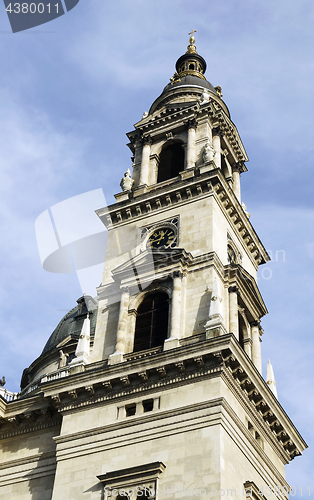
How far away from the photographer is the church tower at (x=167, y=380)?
28.4 meters

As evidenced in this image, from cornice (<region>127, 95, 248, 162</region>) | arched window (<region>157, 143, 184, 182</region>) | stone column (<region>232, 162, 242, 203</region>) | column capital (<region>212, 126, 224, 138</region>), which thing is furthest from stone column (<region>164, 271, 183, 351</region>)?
cornice (<region>127, 95, 248, 162</region>)

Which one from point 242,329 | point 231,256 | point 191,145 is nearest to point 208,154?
point 191,145

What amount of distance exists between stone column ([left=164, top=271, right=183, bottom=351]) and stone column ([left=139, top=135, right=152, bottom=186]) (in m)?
10.7

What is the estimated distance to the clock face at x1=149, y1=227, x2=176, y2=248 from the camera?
3917cm

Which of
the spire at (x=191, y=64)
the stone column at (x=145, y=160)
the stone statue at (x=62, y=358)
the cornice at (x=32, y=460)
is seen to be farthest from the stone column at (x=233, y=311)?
the spire at (x=191, y=64)

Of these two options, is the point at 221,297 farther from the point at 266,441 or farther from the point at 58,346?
the point at 58,346

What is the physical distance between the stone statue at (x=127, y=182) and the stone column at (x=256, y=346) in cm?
1194

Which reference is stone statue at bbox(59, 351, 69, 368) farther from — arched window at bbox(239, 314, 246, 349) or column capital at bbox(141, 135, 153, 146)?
arched window at bbox(239, 314, 246, 349)

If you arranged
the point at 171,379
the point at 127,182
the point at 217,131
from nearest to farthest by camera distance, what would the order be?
1. the point at 171,379
2. the point at 127,182
3. the point at 217,131

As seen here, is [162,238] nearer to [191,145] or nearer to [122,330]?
[122,330]

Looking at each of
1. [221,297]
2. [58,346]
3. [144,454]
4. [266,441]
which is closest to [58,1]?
[221,297]

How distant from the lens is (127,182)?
45.2 m

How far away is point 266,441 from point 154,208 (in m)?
15.0

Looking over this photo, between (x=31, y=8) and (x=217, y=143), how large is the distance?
2085cm
